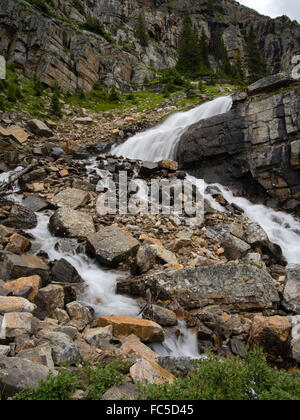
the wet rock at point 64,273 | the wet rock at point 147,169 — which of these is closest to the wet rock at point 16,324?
the wet rock at point 64,273

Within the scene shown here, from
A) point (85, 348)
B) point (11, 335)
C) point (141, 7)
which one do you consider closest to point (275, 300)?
point (85, 348)

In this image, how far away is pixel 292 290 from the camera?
7.33 meters

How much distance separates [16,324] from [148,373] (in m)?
2.18

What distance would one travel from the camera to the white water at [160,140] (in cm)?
1860

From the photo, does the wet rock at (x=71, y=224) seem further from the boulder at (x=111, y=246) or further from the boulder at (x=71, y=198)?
the boulder at (x=71, y=198)

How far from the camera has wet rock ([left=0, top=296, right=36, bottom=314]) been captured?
15.4 ft

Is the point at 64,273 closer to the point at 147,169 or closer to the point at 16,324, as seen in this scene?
the point at 16,324

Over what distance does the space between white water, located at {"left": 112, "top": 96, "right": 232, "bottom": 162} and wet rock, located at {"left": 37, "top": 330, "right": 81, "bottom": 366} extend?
15.0 meters

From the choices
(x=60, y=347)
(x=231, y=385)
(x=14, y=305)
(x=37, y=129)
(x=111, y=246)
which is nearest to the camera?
(x=231, y=385)

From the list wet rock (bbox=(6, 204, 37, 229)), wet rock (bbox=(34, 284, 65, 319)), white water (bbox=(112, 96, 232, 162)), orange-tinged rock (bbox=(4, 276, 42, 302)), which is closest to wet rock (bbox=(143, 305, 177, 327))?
wet rock (bbox=(34, 284, 65, 319))

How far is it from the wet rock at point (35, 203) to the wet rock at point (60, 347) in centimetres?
696

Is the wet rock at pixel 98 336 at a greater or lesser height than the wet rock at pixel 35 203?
lesser

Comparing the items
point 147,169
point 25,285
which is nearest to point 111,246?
point 25,285

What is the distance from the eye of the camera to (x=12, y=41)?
30359mm
